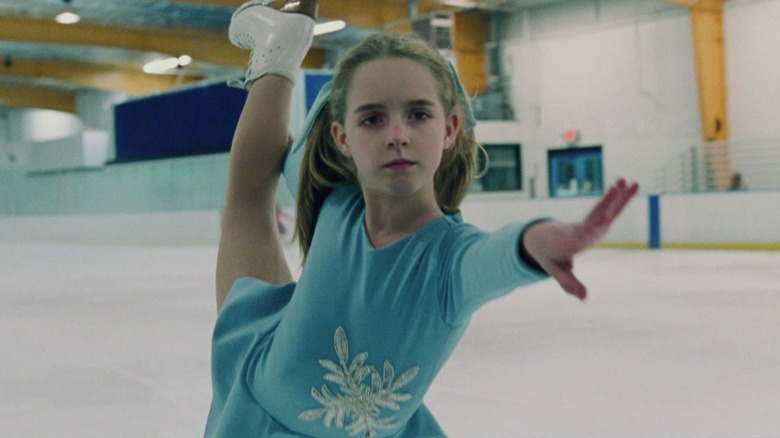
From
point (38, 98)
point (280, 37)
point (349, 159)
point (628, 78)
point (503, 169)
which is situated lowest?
point (349, 159)

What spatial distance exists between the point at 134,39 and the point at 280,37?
19.4 metres

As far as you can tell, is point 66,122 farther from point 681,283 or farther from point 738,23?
point 681,283

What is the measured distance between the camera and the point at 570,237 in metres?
1.02

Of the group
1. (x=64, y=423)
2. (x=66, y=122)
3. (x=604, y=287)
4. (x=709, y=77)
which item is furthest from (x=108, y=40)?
(x=64, y=423)

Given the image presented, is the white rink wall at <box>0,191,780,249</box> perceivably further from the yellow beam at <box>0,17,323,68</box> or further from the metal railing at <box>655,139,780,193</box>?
the yellow beam at <box>0,17,323,68</box>

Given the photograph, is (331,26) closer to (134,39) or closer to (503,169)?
(503,169)

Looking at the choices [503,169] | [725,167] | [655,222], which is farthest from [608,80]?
[655,222]

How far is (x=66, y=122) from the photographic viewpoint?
29.6 metres

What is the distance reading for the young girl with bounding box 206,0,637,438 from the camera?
4.84ft

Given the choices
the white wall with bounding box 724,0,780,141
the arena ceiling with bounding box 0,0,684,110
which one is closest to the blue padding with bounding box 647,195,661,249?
the white wall with bounding box 724,0,780,141

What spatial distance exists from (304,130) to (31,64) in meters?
24.8

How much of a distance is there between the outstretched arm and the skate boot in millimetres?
1283

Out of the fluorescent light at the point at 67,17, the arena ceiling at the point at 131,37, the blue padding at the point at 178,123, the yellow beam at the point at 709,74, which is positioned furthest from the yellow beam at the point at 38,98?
the yellow beam at the point at 709,74

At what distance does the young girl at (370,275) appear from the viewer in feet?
4.84
